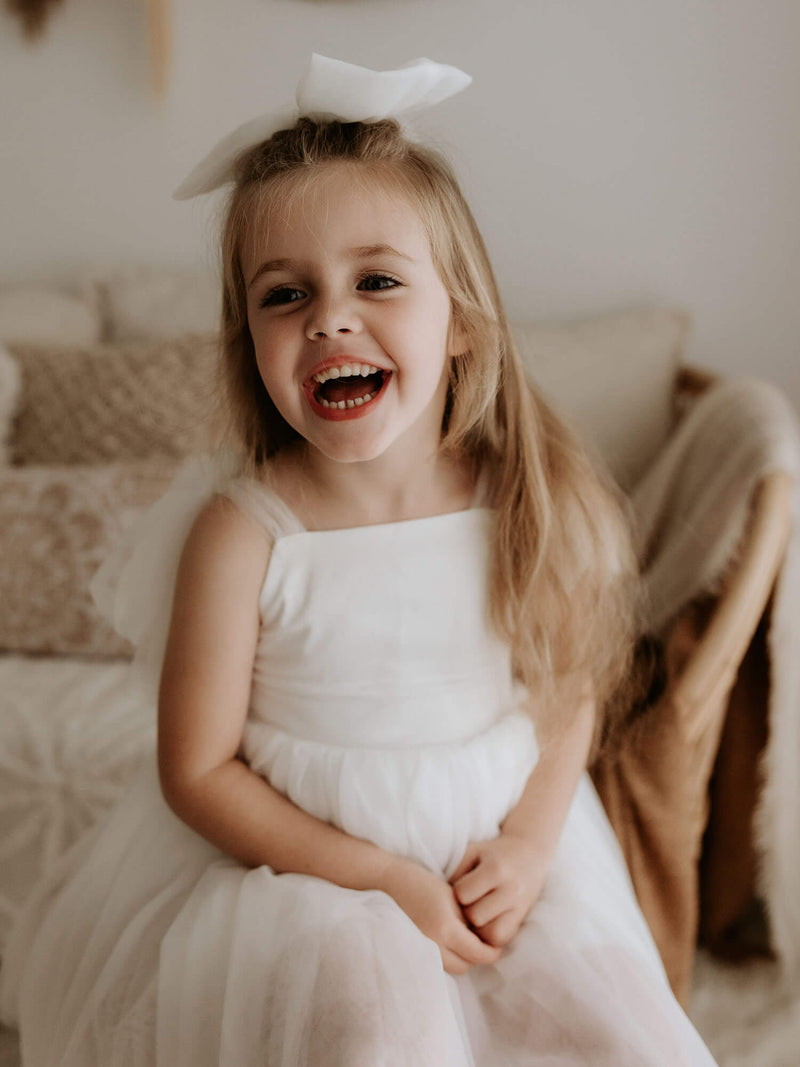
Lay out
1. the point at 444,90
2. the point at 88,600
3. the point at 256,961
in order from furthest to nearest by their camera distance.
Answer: the point at 88,600 < the point at 444,90 < the point at 256,961

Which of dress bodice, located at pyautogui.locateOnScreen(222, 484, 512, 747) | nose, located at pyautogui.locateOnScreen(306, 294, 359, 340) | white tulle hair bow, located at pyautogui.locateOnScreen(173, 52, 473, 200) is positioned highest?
white tulle hair bow, located at pyautogui.locateOnScreen(173, 52, 473, 200)

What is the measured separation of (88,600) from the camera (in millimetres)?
1271

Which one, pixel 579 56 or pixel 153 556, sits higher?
pixel 579 56

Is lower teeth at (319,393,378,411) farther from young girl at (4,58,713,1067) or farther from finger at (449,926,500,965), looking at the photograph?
finger at (449,926,500,965)

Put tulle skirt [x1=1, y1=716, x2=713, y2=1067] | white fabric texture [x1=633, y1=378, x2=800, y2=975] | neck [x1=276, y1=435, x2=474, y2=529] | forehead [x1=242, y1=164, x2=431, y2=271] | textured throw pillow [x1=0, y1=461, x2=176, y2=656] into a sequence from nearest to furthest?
tulle skirt [x1=1, y1=716, x2=713, y2=1067], forehead [x1=242, y1=164, x2=431, y2=271], neck [x1=276, y1=435, x2=474, y2=529], white fabric texture [x1=633, y1=378, x2=800, y2=975], textured throw pillow [x1=0, y1=461, x2=176, y2=656]

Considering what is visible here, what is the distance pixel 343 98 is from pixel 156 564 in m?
0.43

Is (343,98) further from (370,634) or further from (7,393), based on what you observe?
(7,393)

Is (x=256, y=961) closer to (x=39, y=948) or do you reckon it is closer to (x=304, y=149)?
(x=39, y=948)

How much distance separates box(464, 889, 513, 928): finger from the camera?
0.71 metres

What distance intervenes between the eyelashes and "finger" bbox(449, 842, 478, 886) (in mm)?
479

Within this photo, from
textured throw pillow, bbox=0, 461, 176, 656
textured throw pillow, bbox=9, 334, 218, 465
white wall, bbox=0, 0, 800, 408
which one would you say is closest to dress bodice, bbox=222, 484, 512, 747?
textured throw pillow, bbox=0, 461, 176, 656

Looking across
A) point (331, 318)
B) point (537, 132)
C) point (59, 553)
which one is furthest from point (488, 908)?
point (537, 132)

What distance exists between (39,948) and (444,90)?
0.80 meters

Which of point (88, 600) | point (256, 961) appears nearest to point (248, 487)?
point (256, 961)
